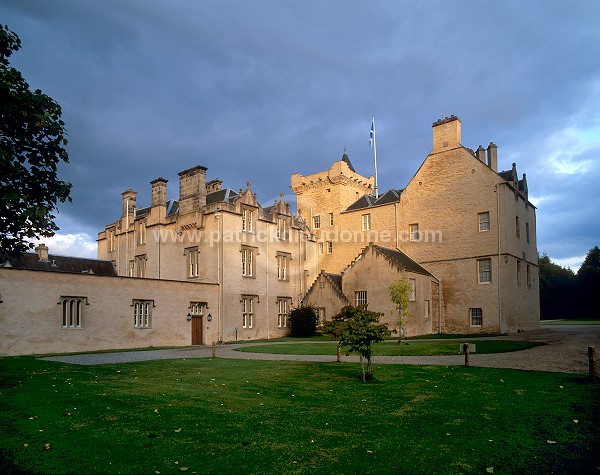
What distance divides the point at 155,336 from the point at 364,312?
2353cm

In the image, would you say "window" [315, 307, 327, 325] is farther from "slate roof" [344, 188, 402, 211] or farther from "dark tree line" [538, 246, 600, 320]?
"dark tree line" [538, 246, 600, 320]

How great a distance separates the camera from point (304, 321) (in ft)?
142

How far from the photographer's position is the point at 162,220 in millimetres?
43750

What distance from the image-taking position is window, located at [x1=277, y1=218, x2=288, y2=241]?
46.4 meters

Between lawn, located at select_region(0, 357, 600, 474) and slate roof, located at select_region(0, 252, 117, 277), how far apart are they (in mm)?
28910

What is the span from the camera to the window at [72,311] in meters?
29.9

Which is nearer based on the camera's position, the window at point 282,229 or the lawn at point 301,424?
the lawn at point 301,424

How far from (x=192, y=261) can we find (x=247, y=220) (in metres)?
5.95

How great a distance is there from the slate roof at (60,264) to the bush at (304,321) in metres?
16.3

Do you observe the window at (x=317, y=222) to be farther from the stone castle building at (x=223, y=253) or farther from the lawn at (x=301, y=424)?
the lawn at (x=301, y=424)

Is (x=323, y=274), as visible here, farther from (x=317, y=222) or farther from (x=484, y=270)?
(x=484, y=270)

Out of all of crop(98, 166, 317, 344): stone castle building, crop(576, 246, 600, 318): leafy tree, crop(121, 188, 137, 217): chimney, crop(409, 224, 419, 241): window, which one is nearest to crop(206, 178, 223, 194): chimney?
crop(98, 166, 317, 344): stone castle building

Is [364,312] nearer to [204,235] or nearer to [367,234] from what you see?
[204,235]

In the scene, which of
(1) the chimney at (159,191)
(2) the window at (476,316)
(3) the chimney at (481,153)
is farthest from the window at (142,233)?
(3) the chimney at (481,153)
